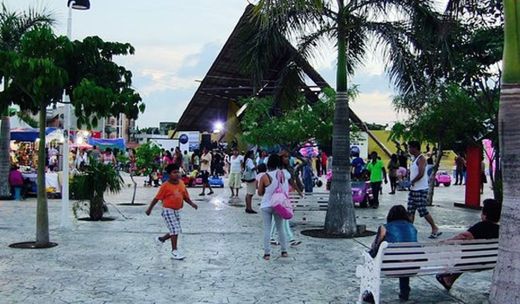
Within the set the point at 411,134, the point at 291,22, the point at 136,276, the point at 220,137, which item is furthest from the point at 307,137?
the point at 220,137

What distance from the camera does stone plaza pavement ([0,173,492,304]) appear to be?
247 inches

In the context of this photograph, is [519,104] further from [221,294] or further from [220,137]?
[220,137]

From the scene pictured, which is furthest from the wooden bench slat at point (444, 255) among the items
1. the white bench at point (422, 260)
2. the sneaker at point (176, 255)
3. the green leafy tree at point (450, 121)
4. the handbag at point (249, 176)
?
the handbag at point (249, 176)

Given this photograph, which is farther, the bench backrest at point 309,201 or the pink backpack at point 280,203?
the bench backrest at point 309,201

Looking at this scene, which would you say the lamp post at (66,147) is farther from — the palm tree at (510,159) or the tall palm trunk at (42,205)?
the palm tree at (510,159)

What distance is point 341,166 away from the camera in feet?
35.6

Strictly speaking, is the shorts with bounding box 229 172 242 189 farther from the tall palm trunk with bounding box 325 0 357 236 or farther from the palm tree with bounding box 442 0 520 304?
the palm tree with bounding box 442 0 520 304

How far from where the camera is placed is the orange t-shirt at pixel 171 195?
8359 millimetres

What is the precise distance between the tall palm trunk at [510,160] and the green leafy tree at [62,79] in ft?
18.1

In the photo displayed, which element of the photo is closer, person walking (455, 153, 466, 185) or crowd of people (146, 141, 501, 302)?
crowd of people (146, 141, 501, 302)

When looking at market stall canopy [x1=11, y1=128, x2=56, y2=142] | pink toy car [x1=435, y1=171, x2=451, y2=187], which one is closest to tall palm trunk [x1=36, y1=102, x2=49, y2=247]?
market stall canopy [x1=11, y1=128, x2=56, y2=142]

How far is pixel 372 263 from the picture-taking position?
5688mm

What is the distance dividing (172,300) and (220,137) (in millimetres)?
40560

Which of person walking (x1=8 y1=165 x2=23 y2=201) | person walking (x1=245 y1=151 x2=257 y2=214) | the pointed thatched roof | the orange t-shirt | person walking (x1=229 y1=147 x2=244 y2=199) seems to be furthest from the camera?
the pointed thatched roof
